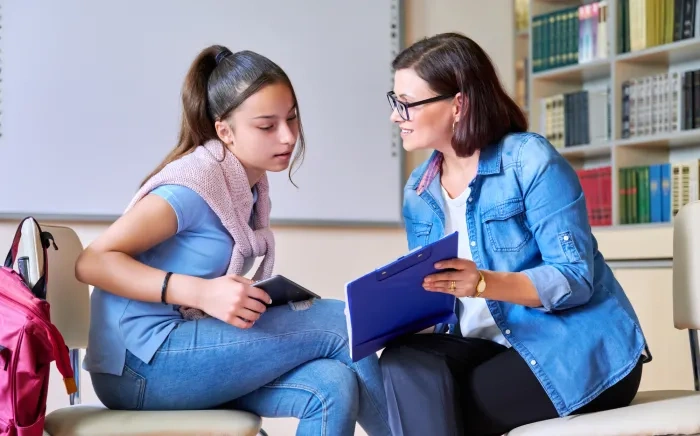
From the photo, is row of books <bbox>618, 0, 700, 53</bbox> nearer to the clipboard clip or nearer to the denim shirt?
the denim shirt

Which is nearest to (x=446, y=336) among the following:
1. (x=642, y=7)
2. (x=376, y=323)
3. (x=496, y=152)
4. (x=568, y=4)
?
(x=376, y=323)

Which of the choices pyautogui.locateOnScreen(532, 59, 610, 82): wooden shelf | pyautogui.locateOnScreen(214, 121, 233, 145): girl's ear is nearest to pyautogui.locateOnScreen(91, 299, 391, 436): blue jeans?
pyautogui.locateOnScreen(214, 121, 233, 145): girl's ear

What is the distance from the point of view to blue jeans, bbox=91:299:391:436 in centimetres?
140

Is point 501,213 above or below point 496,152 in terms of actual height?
below

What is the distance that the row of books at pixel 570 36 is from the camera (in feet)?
10.5

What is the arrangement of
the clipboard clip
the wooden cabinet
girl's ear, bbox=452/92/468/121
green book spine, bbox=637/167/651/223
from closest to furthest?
1. the clipboard clip
2. girl's ear, bbox=452/92/468/121
3. the wooden cabinet
4. green book spine, bbox=637/167/651/223

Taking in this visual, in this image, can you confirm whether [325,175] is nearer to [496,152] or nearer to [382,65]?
[382,65]

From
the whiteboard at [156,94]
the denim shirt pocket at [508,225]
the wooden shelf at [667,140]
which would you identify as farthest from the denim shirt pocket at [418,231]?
the wooden shelf at [667,140]

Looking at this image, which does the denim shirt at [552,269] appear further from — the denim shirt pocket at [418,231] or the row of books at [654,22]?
the row of books at [654,22]

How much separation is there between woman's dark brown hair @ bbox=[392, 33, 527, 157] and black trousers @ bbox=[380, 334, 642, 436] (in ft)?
1.34

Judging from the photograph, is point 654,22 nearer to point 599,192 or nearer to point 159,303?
point 599,192

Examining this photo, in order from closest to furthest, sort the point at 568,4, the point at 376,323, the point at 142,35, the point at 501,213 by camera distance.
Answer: the point at 376,323 → the point at 501,213 → the point at 142,35 → the point at 568,4

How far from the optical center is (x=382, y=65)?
2980mm

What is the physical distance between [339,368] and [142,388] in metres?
0.35
